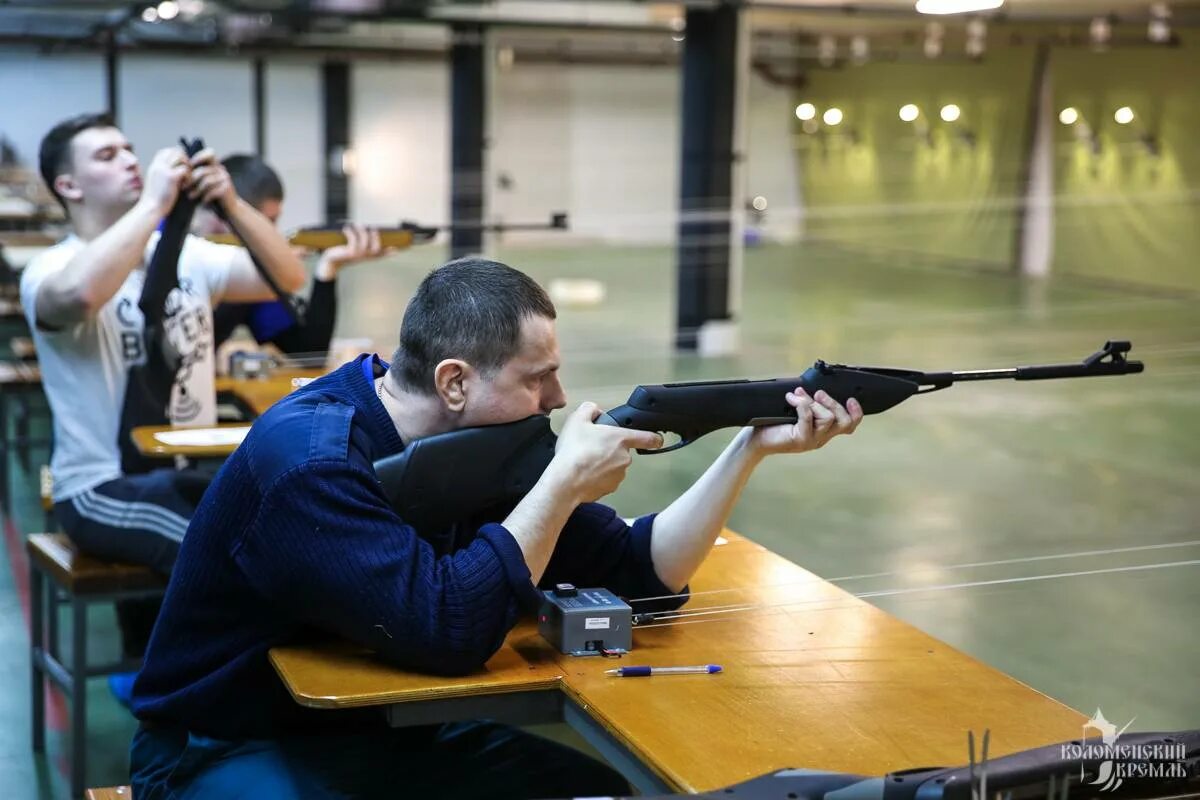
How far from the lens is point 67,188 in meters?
3.04

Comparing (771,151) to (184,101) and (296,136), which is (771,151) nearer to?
(296,136)

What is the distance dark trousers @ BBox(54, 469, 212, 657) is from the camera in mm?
2816

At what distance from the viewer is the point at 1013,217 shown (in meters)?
12.1

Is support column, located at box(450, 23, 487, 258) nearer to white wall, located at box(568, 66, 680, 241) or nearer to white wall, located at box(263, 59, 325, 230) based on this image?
white wall, located at box(568, 66, 680, 241)

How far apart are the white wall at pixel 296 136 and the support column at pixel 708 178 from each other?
115 inches

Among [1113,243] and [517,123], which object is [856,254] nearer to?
[1113,243]

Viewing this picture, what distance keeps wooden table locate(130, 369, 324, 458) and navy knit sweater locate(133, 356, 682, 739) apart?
41 centimetres

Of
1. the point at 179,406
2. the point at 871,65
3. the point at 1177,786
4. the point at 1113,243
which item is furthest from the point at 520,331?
the point at 1113,243

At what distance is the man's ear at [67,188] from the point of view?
3.04 meters

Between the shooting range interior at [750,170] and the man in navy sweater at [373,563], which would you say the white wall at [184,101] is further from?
the man in navy sweater at [373,563]

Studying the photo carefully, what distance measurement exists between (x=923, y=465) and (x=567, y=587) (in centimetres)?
403

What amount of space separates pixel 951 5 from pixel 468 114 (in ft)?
11.6

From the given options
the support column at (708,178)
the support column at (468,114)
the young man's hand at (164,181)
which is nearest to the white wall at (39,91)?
the support column at (468,114)

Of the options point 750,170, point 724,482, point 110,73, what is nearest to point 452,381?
point 724,482
